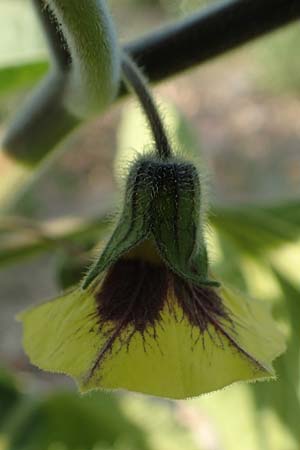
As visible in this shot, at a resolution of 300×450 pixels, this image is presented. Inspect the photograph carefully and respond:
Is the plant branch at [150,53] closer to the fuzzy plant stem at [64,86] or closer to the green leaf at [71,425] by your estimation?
the fuzzy plant stem at [64,86]

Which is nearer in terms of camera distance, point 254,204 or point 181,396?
point 181,396

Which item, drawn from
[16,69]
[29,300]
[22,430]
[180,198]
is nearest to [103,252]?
[180,198]

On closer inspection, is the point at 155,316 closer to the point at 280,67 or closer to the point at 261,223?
the point at 261,223

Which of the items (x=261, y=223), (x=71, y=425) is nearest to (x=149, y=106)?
(x=261, y=223)

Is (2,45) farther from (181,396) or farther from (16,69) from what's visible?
(181,396)

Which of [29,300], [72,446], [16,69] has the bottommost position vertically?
[29,300]

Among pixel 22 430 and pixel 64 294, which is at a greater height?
pixel 64 294

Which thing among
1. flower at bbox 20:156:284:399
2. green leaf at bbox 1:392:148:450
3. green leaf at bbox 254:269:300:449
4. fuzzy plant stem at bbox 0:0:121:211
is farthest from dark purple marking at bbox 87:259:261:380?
green leaf at bbox 1:392:148:450
